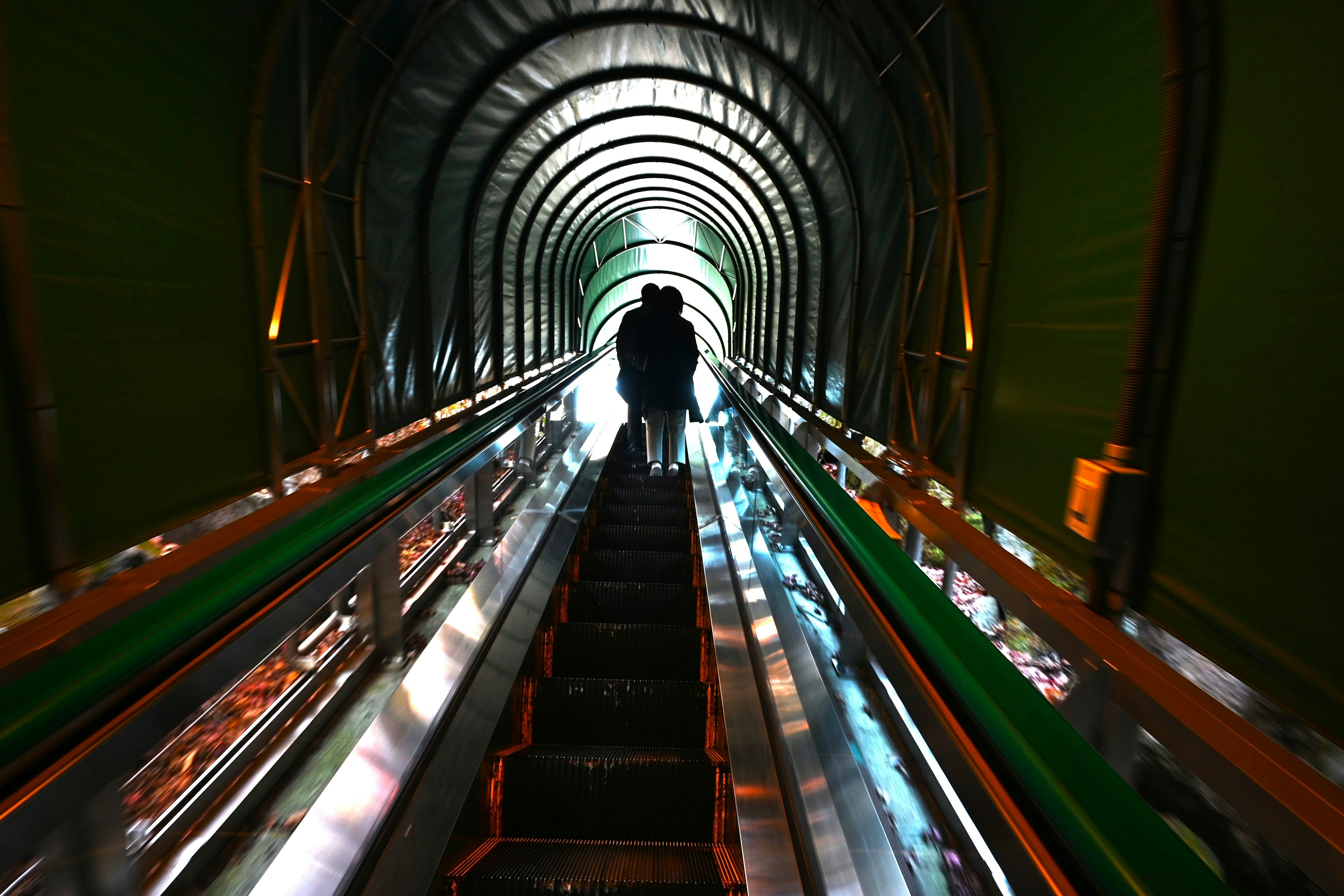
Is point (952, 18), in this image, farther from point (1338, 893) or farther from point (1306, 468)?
point (1338, 893)

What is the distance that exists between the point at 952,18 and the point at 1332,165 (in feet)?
9.18

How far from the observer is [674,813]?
3055 millimetres

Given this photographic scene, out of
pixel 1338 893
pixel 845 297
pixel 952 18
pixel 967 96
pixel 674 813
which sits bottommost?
pixel 674 813

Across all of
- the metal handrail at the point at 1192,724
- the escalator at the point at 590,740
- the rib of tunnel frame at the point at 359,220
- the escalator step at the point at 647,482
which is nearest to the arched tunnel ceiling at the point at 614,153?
the rib of tunnel frame at the point at 359,220

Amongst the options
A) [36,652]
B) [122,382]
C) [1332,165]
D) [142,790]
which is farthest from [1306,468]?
[122,382]

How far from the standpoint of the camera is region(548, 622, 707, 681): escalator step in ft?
14.0

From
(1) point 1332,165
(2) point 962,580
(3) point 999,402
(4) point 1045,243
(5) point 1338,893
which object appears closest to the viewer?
(5) point 1338,893

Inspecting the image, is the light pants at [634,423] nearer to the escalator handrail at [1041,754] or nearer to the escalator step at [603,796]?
A: the escalator step at [603,796]

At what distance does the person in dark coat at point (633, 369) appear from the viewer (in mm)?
7168

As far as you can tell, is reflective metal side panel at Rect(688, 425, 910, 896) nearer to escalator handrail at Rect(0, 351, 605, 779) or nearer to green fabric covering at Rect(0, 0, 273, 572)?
escalator handrail at Rect(0, 351, 605, 779)

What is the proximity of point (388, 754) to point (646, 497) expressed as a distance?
531cm

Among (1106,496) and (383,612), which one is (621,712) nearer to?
(383,612)

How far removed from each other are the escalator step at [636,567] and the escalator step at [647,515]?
1.34 m

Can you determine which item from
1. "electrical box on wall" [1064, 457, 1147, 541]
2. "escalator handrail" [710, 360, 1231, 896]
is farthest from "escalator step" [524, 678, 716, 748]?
"electrical box on wall" [1064, 457, 1147, 541]
